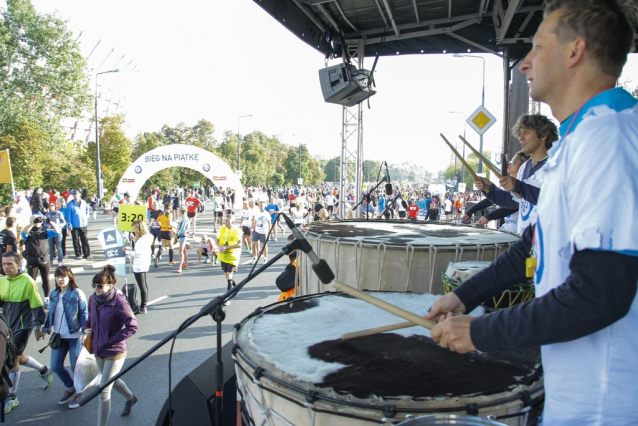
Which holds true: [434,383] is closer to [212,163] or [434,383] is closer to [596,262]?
[596,262]

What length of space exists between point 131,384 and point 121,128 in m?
30.9

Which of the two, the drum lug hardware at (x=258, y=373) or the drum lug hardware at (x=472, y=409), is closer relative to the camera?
the drum lug hardware at (x=472, y=409)

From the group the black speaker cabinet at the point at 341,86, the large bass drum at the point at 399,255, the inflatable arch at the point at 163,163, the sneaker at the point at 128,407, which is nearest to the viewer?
the large bass drum at the point at 399,255

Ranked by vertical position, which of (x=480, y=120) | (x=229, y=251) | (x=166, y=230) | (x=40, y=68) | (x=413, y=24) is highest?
(x=40, y=68)

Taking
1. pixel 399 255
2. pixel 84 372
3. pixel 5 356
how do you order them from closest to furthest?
1. pixel 5 356
2. pixel 399 255
3. pixel 84 372

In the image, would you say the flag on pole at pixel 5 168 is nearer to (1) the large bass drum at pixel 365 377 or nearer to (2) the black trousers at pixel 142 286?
(2) the black trousers at pixel 142 286

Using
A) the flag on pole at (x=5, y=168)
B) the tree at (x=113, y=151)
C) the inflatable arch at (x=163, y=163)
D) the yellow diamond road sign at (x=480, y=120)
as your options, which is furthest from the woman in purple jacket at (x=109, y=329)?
the tree at (x=113, y=151)

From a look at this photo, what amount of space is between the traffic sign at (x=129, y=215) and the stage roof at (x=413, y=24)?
527 cm

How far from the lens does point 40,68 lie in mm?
27172

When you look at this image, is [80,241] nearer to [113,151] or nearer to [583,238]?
[583,238]

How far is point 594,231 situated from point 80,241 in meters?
15.0

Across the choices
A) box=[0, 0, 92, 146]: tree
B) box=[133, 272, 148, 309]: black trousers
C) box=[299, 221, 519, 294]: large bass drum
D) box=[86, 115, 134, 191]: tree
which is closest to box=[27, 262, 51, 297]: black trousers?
box=[133, 272, 148, 309]: black trousers

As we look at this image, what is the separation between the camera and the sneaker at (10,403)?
4.65 metres

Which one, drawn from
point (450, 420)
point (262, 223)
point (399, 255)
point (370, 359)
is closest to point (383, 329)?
point (370, 359)
